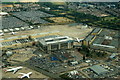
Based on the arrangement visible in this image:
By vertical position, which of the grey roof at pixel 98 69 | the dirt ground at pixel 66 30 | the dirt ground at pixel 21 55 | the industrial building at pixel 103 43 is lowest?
the grey roof at pixel 98 69

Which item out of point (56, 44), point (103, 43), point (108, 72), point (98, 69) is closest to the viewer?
point (108, 72)

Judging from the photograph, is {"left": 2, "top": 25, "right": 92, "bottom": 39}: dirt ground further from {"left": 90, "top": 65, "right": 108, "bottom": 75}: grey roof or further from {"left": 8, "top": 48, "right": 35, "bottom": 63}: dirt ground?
{"left": 90, "top": 65, "right": 108, "bottom": 75}: grey roof

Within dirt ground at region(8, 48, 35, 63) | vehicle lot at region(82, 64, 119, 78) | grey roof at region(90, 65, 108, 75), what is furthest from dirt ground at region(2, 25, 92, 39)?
grey roof at region(90, 65, 108, 75)

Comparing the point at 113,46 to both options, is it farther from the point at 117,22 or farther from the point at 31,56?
the point at 117,22

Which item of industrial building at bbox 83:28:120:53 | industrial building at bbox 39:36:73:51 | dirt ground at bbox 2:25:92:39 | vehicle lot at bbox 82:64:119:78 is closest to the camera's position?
vehicle lot at bbox 82:64:119:78

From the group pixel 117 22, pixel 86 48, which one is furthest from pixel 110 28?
pixel 86 48

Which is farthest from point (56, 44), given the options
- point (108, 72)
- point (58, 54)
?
point (108, 72)

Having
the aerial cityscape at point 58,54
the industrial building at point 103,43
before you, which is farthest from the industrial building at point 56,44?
the industrial building at point 103,43

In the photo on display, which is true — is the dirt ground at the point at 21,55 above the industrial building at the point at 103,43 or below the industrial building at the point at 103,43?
below

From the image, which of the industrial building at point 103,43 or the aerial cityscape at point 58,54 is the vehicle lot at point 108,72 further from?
the industrial building at point 103,43

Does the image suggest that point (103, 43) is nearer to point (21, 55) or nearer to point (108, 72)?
point (108, 72)

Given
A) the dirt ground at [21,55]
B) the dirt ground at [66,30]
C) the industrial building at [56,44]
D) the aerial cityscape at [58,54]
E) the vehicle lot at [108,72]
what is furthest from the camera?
the dirt ground at [66,30]
